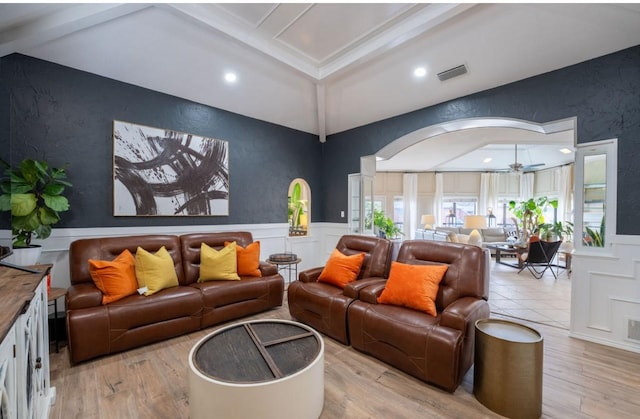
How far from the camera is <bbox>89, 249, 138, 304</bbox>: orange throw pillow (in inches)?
104

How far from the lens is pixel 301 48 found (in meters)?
3.44

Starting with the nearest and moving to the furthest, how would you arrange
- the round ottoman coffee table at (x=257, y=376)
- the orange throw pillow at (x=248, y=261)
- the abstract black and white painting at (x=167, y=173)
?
the round ottoman coffee table at (x=257, y=376) → the abstract black and white painting at (x=167, y=173) → the orange throw pillow at (x=248, y=261)

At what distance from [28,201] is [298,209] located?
3.71 metres

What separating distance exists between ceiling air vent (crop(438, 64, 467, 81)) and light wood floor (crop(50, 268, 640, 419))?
3.17 meters

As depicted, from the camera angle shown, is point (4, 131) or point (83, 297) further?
point (4, 131)

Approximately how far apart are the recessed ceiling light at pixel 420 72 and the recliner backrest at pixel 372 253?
2191 millimetres

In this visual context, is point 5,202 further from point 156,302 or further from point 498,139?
point 498,139

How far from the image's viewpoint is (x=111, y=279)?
105 inches

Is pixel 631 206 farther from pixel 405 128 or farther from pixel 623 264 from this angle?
pixel 405 128

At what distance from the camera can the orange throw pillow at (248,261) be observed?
3627 millimetres

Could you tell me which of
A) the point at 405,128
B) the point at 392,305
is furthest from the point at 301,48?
the point at 392,305

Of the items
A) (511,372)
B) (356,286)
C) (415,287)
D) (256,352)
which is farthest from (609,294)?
(256,352)

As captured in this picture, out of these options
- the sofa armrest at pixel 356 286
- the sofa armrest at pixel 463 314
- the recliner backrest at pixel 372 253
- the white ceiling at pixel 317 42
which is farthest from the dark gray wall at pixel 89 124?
the sofa armrest at pixel 463 314

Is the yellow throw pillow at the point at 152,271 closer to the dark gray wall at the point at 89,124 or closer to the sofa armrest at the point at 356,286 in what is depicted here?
the dark gray wall at the point at 89,124
